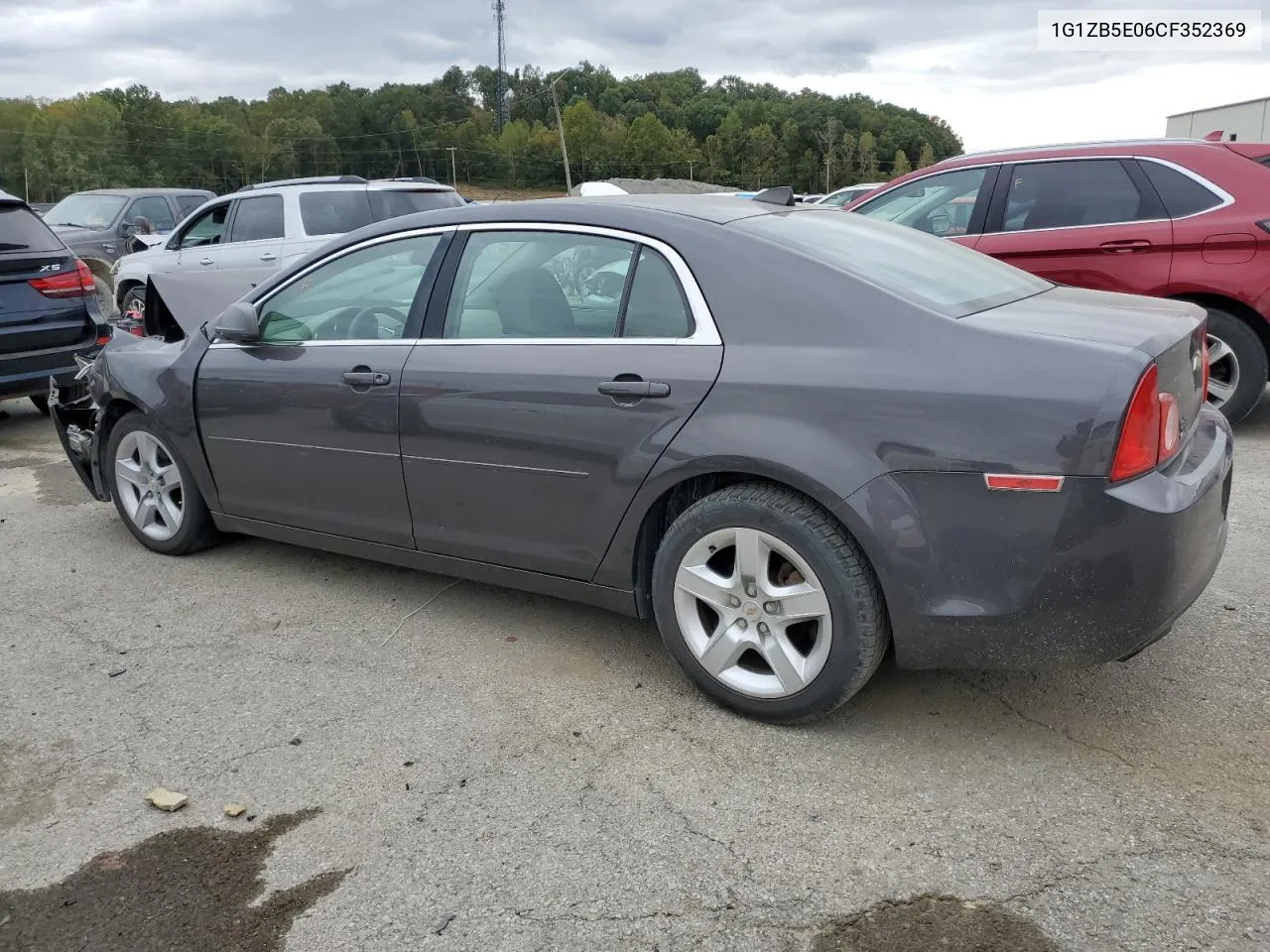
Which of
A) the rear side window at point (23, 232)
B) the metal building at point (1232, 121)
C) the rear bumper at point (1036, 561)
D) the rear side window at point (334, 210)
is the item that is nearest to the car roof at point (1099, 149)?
the rear bumper at point (1036, 561)

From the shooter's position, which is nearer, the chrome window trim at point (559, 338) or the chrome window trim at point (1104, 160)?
the chrome window trim at point (559, 338)

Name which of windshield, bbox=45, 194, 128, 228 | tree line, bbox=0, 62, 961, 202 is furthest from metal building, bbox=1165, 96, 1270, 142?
tree line, bbox=0, 62, 961, 202

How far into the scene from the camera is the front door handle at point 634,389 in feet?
10.4

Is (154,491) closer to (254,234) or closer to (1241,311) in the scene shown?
(1241,311)

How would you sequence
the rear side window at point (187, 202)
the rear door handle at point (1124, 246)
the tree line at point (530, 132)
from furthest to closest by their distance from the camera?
the tree line at point (530, 132), the rear side window at point (187, 202), the rear door handle at point (1124, 246)

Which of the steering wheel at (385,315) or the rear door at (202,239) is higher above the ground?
the rear door at (202,239)

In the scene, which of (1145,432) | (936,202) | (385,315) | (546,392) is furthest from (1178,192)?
(385,315)

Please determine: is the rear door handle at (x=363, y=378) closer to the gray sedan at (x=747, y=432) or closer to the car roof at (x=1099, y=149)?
the gray sedan at (x=747, y=432)

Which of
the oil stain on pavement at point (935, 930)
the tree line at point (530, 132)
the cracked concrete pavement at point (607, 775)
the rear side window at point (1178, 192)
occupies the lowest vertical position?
the oil stain on pavement at point (935, 930)

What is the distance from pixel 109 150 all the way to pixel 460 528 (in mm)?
78595

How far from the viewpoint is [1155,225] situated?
20.2 ft

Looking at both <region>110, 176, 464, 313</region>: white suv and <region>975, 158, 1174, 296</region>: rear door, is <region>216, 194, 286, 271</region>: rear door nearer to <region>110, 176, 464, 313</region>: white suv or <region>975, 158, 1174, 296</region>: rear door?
<region>110, 176, 464, 313</region>: white suv

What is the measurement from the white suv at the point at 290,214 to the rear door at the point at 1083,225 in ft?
17.4

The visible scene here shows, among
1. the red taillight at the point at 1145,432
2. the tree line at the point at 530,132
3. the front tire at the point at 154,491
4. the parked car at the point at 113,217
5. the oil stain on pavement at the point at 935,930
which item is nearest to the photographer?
the oil stain on pavement at the point at 935,930
